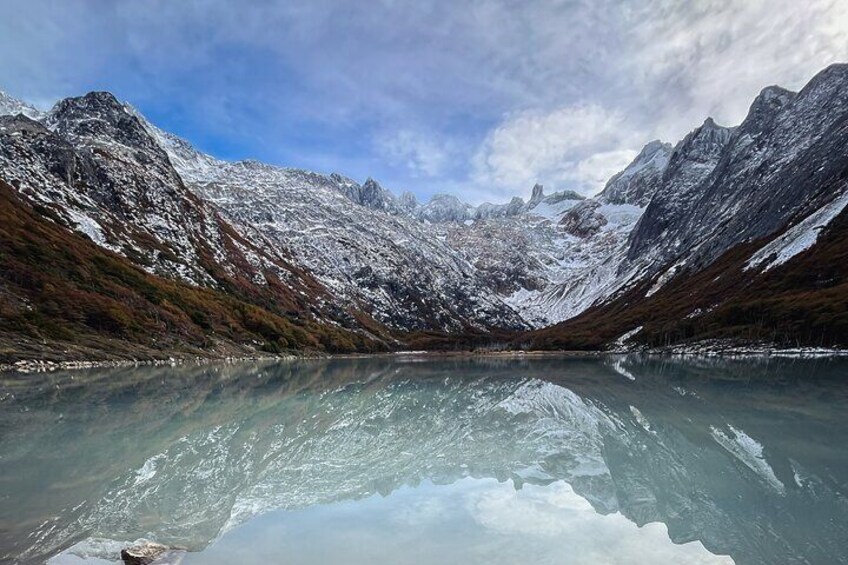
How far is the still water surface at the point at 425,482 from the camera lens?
13.7 meters

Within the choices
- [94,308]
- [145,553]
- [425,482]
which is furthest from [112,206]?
[145,553]

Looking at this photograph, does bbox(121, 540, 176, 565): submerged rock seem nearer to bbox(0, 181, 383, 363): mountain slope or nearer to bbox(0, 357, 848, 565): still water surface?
bbox(0, 357, 848, 565): still water surface

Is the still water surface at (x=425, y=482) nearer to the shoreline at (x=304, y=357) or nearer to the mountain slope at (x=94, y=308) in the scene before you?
the shoreline at (x=304, y=357)

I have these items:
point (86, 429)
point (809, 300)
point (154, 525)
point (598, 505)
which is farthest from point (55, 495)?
point (809, 300)

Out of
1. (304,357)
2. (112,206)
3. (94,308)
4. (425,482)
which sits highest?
(112,206)

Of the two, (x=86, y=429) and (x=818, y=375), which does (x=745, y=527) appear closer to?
(x=86, y=429)

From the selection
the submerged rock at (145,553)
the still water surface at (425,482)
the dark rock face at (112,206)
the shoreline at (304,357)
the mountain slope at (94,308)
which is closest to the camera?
the submerged rock at (145,553)

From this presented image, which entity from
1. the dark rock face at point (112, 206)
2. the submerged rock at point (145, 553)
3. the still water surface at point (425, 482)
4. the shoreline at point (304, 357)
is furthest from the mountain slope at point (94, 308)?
the submerged rock at point (145, 553)

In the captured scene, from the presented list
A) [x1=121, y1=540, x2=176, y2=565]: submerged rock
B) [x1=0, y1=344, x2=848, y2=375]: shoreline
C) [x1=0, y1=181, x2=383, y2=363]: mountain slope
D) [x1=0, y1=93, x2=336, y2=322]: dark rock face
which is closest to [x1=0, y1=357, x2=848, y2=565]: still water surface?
[x1=121, y1=540, x2=176, y2=565]: submerged rock

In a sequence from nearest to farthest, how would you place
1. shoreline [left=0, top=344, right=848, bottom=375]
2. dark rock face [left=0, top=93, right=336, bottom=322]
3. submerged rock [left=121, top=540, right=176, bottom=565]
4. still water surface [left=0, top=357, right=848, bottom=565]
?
submerged rock [left=121, top=540, right=176, bottom=565] → still water surface [left=0, top=357, right=848, bottom=565] → shoreline [left=0, top=344, right=848, bottom=375] → dark rock face [left=0, top=93, right=336, bottom=322]

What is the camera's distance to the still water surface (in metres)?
13.7

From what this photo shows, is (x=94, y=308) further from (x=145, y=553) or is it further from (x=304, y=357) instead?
(x=145, y=553)

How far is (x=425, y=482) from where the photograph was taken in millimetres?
21359

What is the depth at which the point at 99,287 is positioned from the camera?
107 metres
